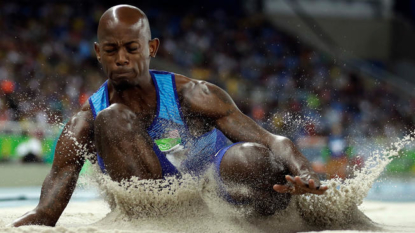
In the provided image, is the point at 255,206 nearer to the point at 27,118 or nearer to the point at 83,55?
the point at 27,118

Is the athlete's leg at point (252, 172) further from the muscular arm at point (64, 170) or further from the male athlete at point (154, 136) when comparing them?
the muscular arm at point (64, 170)

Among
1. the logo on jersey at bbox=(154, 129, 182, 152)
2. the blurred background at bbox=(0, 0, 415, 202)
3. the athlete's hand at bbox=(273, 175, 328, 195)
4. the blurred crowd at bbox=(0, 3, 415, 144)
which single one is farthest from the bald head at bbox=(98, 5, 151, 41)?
the blurred crowd at bbox=(0, 3, 415, 144)

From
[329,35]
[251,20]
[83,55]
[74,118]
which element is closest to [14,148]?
[83,55]

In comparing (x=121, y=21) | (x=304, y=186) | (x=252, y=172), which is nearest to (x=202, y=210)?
(x=252, y=172)

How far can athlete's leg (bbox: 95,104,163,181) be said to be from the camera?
2.67m

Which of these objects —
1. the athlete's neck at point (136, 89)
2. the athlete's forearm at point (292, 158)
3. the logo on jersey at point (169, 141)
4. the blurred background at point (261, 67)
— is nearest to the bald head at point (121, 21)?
the athlete's neck at point (136, 89)

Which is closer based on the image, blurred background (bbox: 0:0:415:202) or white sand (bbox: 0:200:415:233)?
white sand (bbox: 0:200:415:233)

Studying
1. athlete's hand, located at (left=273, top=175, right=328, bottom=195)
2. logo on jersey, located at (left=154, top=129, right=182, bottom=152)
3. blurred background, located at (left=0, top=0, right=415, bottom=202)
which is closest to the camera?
athlete's hand, located at (left=273, top=175, right=328, bottom=195)

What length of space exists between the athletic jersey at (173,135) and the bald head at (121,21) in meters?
0.30

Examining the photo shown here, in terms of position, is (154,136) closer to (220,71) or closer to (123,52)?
→ (123,52)

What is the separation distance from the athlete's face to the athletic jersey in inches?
6.4

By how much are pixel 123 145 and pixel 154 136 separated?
422mm

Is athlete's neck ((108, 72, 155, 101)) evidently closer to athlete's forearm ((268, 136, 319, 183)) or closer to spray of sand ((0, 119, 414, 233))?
spray of sand ((0, 119, 414, 233))

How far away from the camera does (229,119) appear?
3.01m
